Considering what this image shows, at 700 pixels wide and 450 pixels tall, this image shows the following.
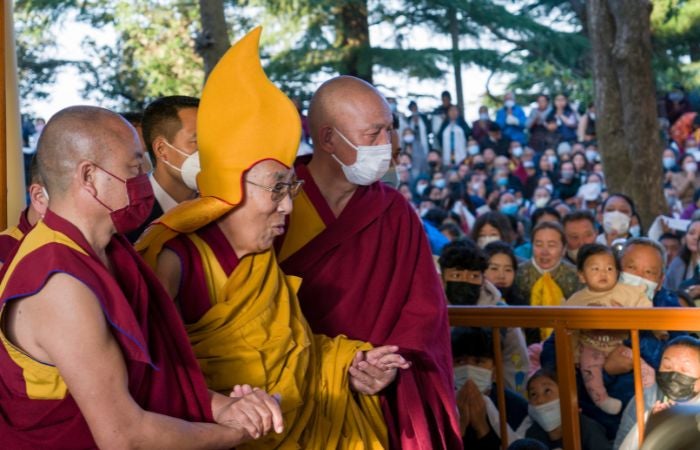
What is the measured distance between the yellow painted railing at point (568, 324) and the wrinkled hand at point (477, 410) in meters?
0.10

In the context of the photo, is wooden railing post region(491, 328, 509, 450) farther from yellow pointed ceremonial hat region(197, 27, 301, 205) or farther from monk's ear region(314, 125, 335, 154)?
yellow pointed ceremonial hat region(197, 27, 301, 205)

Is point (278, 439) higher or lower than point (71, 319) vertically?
lower

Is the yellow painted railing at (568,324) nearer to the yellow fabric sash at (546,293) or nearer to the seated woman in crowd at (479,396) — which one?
the seated woman in crowd at (479,396)

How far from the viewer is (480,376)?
4.82 m

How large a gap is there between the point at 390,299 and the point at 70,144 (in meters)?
1.33

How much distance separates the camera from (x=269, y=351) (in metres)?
3.03

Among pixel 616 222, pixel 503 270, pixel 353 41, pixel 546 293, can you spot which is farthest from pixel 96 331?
pixel 353 41

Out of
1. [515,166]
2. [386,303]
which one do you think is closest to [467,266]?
[386,303]

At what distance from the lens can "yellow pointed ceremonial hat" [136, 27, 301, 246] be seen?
3088 mm

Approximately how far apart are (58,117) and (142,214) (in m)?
0.30

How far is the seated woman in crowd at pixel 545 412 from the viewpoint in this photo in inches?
182

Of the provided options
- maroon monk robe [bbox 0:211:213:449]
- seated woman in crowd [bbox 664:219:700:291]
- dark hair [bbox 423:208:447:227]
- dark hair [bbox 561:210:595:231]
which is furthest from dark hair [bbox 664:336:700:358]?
dark hair [bbox 423:208:447:227]

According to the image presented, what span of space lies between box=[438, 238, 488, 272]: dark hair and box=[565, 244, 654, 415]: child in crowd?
53cm

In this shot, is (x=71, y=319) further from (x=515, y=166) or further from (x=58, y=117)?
(x=515, y=166)
